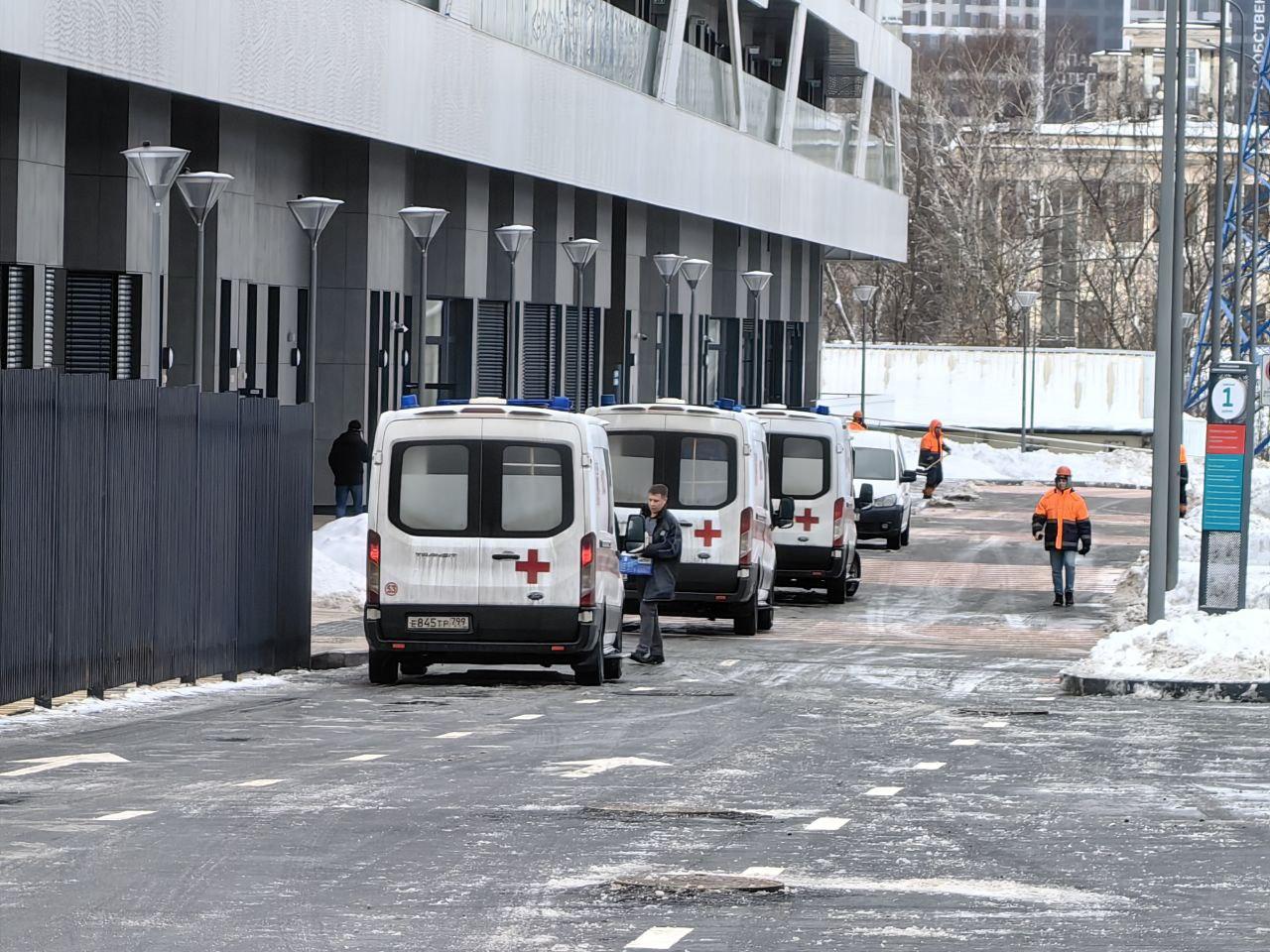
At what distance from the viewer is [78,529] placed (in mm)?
16750

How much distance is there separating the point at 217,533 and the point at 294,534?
63.1 inches

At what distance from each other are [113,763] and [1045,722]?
6.60 m

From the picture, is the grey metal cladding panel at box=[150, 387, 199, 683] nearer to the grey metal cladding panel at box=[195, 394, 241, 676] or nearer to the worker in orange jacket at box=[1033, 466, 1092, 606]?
the grey metal cladding panel at box=[195, 394, 241, 676]

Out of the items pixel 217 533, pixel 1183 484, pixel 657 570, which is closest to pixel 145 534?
pixel 217 533

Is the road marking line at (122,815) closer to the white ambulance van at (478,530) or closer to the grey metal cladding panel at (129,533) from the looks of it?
the grey metal cladding panel at (129,533)

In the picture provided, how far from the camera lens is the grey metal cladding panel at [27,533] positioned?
15.7m

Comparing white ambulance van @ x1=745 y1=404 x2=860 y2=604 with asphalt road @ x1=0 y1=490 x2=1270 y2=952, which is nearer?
asphalt road @ x1=0 y1=490 x2=1270 y2=952

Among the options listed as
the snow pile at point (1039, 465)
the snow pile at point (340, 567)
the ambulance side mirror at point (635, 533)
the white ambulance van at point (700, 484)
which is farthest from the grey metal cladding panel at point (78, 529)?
the snow pile at point (1039, 465)

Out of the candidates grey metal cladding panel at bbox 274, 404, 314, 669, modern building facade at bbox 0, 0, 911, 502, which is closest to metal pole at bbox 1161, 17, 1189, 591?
grey metal cladding panel at bbox 274, 404, 314, 669

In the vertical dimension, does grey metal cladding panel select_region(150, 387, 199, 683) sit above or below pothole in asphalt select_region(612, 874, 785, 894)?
above

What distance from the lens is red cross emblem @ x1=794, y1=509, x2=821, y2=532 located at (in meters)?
30.2

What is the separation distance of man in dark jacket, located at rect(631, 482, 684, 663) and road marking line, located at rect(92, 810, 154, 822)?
1060 cm

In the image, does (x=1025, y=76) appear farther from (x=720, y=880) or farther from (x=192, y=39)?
(x=720, y=880)

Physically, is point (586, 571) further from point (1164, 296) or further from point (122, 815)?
point (1164, 296)
